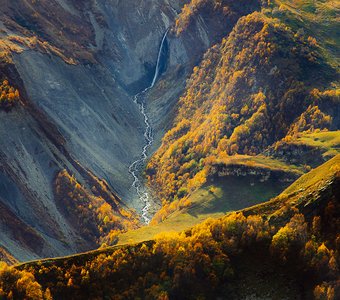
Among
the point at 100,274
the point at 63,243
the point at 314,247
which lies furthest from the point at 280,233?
the point at 63,243

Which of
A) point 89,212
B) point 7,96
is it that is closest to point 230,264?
point 89,212

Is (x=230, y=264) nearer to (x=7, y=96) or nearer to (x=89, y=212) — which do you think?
(x=89, y=212)

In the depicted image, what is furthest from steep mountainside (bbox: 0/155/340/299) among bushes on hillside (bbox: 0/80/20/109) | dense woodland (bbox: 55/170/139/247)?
bushes on hillside (bbox: 0/80/20/109)

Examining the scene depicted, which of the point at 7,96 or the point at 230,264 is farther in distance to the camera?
the point at 7,96

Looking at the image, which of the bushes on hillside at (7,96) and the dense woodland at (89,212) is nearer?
the dense woodland at (89,212)

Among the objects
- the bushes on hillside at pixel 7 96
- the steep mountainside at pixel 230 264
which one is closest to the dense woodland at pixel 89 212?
the bushes on hillside at pixel 7 96

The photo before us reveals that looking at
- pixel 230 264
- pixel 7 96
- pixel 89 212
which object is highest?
pixel 7 96

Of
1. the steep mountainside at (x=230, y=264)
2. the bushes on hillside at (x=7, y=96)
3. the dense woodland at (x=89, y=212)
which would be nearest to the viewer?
the steep mountainside at (x=230, y=264)

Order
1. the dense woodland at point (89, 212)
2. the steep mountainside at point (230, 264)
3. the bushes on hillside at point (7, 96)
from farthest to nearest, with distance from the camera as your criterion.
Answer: the bushes on hillside at point (7, 96)
the dense woodland at point (89, 212)
the steep mountainside at point (230, 264)

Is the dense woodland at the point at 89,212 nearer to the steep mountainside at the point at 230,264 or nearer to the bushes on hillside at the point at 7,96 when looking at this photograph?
the bushes on hillside at the point at 7,96
